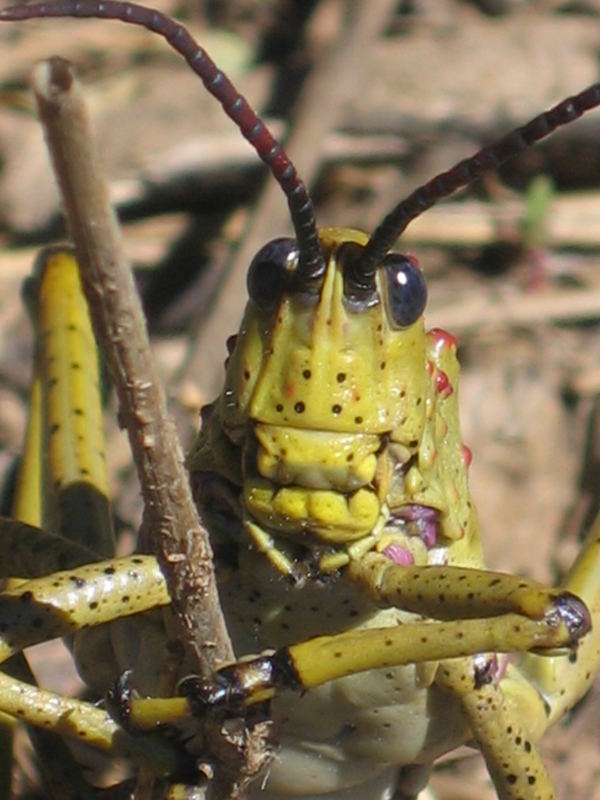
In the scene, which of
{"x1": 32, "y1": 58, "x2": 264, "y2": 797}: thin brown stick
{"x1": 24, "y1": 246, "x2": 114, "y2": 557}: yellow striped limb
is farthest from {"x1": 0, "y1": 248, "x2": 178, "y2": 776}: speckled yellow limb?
{"x1": 32, "y1": 58, "x2": 264, "y2": 797}: thin brown stick

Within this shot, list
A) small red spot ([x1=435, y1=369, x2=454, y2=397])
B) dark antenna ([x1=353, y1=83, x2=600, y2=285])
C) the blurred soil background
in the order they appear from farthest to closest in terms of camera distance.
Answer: the blurred soil background, small red spot ([x1=435, y1=369, x2=454, y2=397]), dark antenna ([x1=353, y1=83, x2=600, y2=285])

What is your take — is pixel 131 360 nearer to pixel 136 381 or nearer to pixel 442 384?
pixel 136 381

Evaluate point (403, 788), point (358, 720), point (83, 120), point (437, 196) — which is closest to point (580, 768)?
point (403, 788)

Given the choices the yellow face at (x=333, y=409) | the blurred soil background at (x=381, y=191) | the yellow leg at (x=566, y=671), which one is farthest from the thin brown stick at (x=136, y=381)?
the blurred soil background at (x=381, y=191)

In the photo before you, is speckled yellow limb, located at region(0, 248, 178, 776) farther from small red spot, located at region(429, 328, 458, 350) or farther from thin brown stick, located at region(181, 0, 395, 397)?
thin brown stick, located at region(181, 0, 395, 397)

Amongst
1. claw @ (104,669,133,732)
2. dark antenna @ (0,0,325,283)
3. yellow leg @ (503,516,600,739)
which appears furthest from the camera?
yellow leg @ (503,516,600,739)

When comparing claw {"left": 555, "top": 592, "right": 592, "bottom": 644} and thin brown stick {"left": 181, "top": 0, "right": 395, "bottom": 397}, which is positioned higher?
thin brown stick {"left": 181, "top": 0, "right": 395, "bottom": 397}

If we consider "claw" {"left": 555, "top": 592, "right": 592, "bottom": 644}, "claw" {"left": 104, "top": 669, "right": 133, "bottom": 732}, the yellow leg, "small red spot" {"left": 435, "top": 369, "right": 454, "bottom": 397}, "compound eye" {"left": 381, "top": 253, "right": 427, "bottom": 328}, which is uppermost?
"compound eye" {"left": 381, "top": 253, "right": 427, "bottom": 328}

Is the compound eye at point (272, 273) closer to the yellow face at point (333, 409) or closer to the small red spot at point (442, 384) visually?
the yellow face at point (333, 409)
